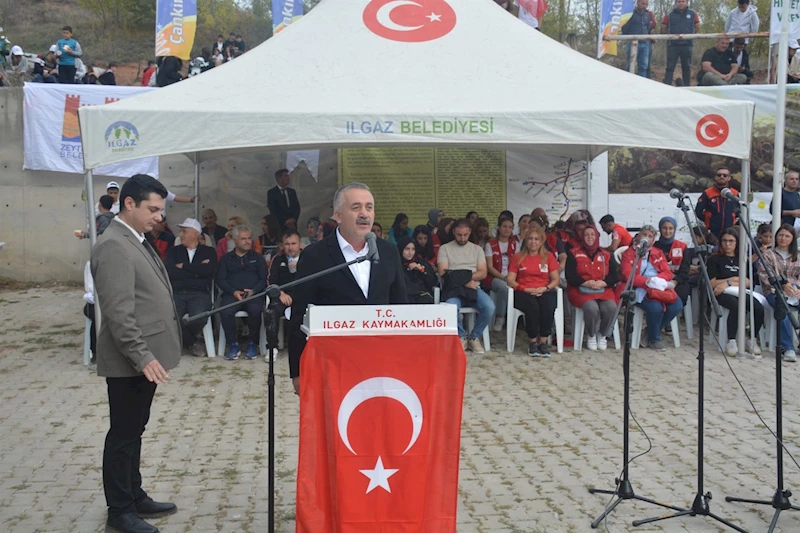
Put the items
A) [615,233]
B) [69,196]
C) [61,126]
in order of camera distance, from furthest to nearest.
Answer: [69,196] → [61,126] → [615,233]

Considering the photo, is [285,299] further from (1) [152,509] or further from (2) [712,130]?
(2) [712,130]

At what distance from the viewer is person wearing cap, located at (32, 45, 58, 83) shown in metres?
14.3

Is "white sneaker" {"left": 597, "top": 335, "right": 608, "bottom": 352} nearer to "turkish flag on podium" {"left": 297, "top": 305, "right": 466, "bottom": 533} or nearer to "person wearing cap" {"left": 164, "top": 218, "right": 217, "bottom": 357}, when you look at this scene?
"person wearing cap" {"left": 164, "top": 218, "right": 217, "bottom": 357}

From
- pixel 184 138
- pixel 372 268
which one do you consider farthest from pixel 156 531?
pixel 184 138

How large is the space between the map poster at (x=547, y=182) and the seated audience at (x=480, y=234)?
1974 mm

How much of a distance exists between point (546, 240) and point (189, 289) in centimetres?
395

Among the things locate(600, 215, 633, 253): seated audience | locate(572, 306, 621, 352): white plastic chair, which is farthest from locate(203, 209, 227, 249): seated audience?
locate(600, 215, 633, 253): seated audience

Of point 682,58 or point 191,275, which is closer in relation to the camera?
point 191,275

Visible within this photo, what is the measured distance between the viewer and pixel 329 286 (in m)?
3.82

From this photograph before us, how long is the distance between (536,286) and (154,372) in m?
5.66

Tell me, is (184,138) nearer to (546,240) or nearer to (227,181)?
(546,240)

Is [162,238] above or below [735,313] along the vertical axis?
above

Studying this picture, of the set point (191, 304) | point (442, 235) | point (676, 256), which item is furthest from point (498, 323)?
point (191, 304)

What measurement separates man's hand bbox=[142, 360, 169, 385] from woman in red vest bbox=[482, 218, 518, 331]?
5813 millimetres
